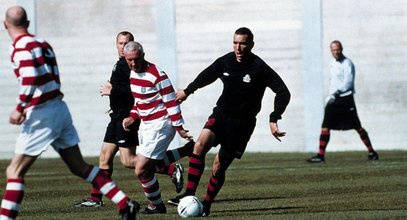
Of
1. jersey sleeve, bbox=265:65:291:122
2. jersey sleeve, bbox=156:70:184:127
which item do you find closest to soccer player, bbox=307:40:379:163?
jersey sleeve, bbox=265:65:291:122

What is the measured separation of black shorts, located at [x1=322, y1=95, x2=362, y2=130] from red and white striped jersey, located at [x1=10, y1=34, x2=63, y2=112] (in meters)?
13.0

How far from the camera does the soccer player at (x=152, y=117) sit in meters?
13.5

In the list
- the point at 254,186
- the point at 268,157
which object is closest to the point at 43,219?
the point at 254,186

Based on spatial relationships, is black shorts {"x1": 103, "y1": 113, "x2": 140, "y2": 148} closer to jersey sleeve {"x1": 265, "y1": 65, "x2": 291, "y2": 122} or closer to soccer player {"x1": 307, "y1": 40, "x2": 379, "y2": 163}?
jersey sleeve {"x1": 265, "y1": 65, "x2": 291, "y2": 122}

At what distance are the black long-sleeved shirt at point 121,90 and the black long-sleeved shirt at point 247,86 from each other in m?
1.60

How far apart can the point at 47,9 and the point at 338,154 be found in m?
8.22

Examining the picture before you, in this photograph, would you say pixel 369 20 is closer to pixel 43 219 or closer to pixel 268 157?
pixel 268 157

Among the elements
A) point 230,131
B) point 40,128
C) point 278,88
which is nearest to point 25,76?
point 40,128

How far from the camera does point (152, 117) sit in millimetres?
13680

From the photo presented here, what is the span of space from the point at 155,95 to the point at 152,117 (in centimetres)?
27

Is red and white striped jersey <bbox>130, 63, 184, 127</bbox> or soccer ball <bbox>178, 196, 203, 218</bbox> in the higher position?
red and white striped jersey <bbox>130, 63, 184, 127</bbox>

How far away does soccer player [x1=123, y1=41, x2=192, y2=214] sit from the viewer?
13.5 metres

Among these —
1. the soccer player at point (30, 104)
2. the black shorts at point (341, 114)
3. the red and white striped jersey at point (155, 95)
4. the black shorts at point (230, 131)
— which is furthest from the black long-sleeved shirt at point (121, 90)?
the black shorts at point (341, 114)

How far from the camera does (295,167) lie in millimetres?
22375
